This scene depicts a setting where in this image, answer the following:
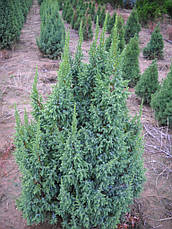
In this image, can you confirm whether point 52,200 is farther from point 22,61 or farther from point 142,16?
→ point 142,16

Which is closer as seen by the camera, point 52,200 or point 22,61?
point 52,200

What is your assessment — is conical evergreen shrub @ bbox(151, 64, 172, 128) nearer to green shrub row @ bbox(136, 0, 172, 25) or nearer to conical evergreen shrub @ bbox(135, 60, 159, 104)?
conical evergreen shrub @ bbox(135, 60, 159, 104)

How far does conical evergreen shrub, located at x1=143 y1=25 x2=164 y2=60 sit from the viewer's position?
32.4ft

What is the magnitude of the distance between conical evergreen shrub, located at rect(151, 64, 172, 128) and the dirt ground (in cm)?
24

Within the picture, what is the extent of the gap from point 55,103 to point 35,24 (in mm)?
13207

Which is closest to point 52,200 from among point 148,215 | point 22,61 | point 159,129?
point 148,215

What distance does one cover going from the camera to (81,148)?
7.36ft

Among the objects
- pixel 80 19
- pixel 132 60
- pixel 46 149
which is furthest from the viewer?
pixel 80 19

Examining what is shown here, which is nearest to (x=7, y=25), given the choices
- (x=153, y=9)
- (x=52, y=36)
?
(x=52, y=36)

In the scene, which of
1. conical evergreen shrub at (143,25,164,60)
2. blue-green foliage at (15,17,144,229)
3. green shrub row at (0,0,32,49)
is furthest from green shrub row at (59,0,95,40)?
blue-green foliage at (15,17,144,229)

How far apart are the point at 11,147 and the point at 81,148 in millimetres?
2412

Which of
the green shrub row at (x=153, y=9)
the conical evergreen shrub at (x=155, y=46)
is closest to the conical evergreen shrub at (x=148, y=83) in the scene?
the conical evergreen shrub at (x=155, y=46)

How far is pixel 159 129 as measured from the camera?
5.20m

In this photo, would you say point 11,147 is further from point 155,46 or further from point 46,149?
point 155,46
